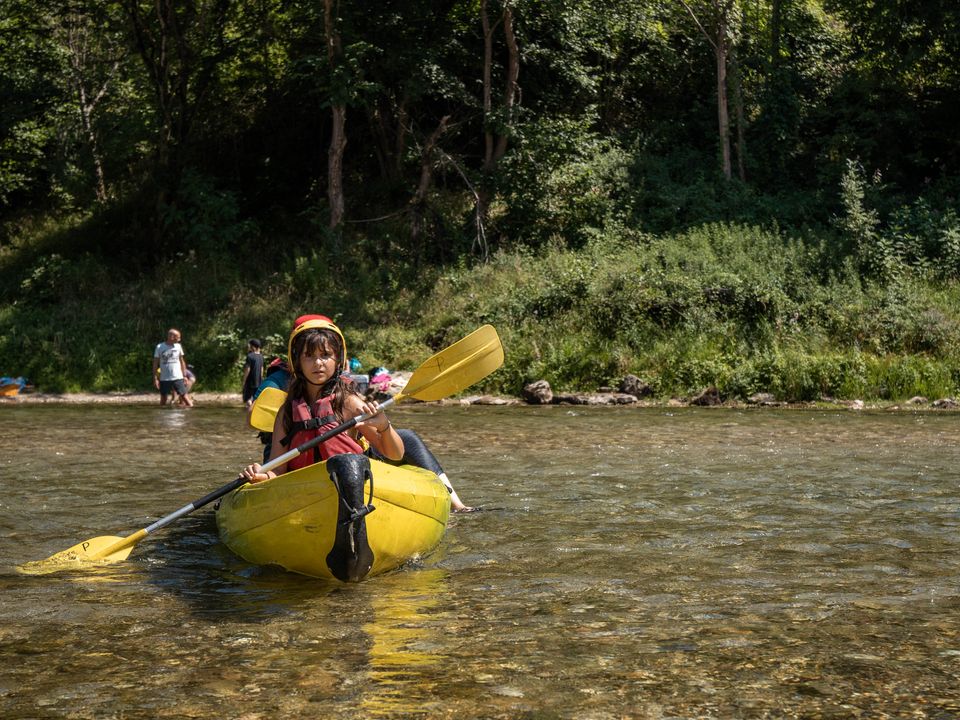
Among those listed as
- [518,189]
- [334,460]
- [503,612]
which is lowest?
[503,612]

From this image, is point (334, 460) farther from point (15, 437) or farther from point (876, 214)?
point (876, 214)

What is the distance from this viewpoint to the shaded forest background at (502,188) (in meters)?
22.2

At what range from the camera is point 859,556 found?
269 inches

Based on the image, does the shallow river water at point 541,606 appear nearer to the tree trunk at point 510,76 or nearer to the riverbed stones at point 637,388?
the riverbed stones at point 637,388

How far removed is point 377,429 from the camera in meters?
6.54

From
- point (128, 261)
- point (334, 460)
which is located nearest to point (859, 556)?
point (334, 460)

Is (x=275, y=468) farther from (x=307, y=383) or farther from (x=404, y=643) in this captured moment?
(x=404, y=643)

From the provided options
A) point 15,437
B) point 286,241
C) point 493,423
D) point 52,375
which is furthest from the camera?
point 286,241

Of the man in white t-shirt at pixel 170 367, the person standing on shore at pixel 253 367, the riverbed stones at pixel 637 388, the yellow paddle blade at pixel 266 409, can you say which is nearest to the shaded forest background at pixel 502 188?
the riverbed stones at pixel 637 388

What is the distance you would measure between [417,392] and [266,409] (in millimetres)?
1057

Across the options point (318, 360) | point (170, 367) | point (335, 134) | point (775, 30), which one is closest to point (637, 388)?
point (170, 367)

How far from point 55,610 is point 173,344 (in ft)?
47.9

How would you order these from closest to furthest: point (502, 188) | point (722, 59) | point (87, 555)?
point (87, 555) < point (502, 188) < point (722, 59)

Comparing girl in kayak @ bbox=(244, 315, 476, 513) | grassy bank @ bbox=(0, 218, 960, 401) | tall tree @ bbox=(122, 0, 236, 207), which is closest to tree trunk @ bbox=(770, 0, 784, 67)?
grassy bank @ bbox=(0, 218, 960, 401)
